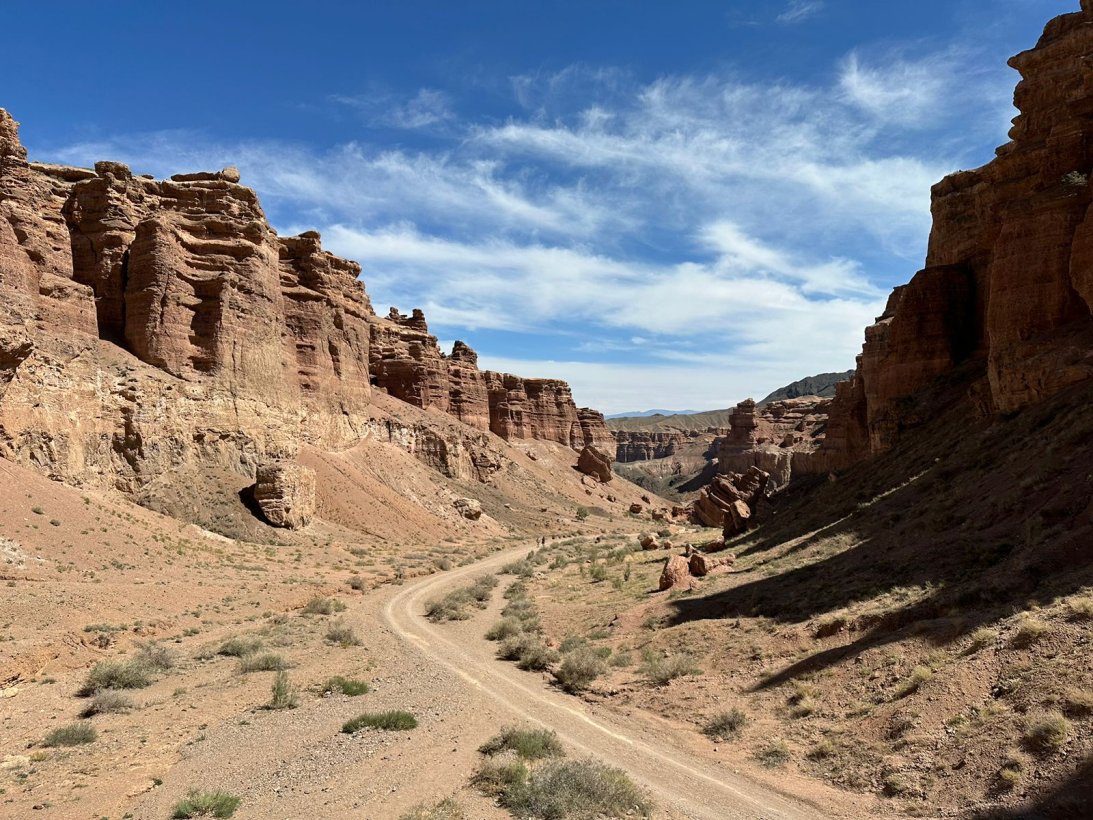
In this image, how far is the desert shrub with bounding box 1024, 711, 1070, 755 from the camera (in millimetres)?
7277

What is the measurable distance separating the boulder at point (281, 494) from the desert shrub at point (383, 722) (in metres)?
30.9

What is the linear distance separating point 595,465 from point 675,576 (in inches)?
3002

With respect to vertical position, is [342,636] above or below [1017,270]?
below

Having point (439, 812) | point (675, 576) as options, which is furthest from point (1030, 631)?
point (675, 576)

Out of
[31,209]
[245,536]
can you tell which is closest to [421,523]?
[245,536]

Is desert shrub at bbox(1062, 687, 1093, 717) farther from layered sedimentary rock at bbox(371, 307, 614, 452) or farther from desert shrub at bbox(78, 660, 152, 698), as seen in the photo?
layered sedimentary rock at bbox(371, 307, 614, 452)

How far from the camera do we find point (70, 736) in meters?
11.1

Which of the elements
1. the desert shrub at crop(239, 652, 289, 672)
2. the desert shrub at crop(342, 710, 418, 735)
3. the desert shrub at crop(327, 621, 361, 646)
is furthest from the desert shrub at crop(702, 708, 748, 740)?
the desert shrub at crop(327, 621, 361, 646)

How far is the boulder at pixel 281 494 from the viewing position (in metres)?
39.8

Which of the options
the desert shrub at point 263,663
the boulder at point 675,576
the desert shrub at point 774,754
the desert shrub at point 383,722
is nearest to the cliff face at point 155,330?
the desert shrub at point 263,663

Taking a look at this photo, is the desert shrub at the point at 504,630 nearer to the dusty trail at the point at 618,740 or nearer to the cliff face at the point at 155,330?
the dusty trail at the point at 618,740

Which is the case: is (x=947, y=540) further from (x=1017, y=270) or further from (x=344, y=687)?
(x=344, y=687)

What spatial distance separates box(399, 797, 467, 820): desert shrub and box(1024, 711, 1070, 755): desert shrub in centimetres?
671

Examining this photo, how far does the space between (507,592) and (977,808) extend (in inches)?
879
